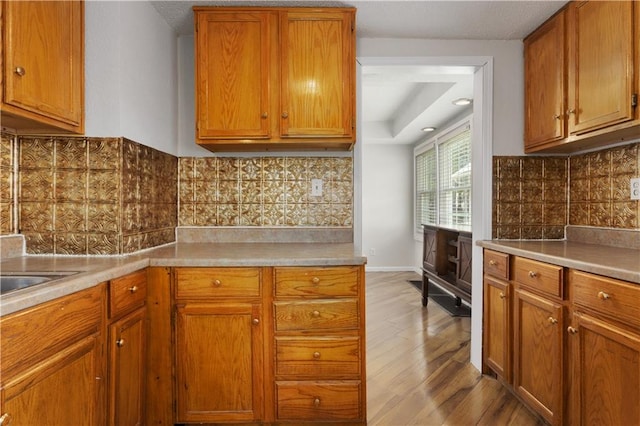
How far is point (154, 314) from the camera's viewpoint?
1637 mm

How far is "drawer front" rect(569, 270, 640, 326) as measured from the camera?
48.1 inches

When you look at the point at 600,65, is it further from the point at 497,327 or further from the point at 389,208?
the point at 389,208

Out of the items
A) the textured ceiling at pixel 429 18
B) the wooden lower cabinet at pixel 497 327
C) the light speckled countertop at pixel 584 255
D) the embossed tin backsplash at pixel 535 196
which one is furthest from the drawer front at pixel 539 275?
the textured ceiling at pixel 429 18

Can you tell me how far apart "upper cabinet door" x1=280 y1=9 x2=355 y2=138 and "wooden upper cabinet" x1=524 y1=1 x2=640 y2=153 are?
3.81ft

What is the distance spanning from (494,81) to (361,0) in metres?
1.07

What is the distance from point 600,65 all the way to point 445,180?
9.72ft

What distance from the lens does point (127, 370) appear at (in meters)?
1.47

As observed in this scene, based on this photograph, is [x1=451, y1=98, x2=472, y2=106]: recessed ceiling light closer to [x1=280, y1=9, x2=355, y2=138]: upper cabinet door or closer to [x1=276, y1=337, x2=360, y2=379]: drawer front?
[x1=280, y1=9, x2=355, y2=138]: upper cabinet door

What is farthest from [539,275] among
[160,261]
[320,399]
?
[160,261]

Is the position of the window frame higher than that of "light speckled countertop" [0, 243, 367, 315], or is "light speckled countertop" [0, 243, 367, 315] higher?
the window frame

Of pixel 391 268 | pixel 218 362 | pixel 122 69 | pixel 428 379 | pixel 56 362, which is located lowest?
pixel 428 379

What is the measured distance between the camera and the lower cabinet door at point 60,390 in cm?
95

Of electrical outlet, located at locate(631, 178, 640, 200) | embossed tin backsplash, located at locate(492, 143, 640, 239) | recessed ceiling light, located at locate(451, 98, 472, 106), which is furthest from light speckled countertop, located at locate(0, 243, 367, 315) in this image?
recessed ceiling light, located at locate(451, 98, 472, 106)

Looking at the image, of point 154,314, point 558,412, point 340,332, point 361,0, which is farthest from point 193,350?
point 361,0
